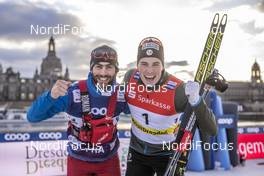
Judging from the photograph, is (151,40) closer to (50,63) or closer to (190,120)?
(190,120)

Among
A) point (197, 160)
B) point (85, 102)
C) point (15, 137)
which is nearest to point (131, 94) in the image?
point (85, 102)

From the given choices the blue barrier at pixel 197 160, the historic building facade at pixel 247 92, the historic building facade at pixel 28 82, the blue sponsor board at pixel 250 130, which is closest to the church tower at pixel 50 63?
the historic building facade at pixel 28 82

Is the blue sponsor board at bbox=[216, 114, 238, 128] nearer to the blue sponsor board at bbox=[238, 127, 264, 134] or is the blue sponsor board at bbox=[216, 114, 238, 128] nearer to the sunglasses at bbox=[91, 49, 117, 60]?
the blue sponsor board at bbox=[238, 127, 264, 134]

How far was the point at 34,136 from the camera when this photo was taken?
29.3 ft

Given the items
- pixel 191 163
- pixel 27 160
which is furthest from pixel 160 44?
pixel 191 163

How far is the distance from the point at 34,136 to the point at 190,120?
5563mm

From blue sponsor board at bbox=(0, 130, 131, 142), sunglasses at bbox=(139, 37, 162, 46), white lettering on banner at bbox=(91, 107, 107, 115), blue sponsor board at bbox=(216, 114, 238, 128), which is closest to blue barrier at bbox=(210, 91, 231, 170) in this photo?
blue sponsor board at bbox=(216, 114, 238, 128)

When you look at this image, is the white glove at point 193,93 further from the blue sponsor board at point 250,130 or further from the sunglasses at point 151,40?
the blue sponsor board at point 250,130

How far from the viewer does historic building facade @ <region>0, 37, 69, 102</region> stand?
124 m

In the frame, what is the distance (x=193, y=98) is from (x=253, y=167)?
23.9 ft

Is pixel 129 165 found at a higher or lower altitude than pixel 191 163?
higher

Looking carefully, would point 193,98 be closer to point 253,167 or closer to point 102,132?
point 102,132

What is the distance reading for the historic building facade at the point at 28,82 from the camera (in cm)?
12431

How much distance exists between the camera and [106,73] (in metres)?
3.88
